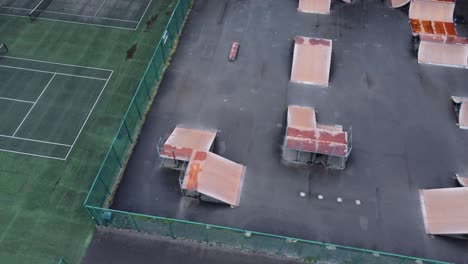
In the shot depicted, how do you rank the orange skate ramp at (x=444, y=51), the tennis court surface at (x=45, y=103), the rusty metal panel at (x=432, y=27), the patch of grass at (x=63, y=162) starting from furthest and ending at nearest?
the rusty metal panel at (x=432, y=27), the orange skate ramp at (x=444, y=51), the tennis court surface at (x=45, y=103), the patch of grass at (x=63, y=162)

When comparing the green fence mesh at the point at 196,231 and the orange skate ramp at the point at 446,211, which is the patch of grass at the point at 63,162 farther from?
the orange skate ramp at the point at 446,211

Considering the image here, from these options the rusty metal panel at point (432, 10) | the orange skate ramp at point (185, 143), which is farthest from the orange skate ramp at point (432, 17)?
the orange skate ramp at point (185, 143)

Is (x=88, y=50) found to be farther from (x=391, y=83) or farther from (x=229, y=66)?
(x=391, y=83)

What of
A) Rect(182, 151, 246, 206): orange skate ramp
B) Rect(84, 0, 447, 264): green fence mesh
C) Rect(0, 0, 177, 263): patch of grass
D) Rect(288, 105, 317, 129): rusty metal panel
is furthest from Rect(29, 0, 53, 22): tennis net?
Rect(288, 105, 317, 129): rusty metal panel

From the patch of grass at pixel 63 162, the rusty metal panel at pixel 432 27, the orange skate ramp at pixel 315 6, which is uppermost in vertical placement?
the orange skate ramp at pixel 315 6

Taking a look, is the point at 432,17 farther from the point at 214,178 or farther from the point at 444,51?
the point at 214,178

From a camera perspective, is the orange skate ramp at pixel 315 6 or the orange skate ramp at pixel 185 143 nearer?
the orange skate ramp at pixel 185 143

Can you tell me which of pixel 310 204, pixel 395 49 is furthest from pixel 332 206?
pixel 395 49
